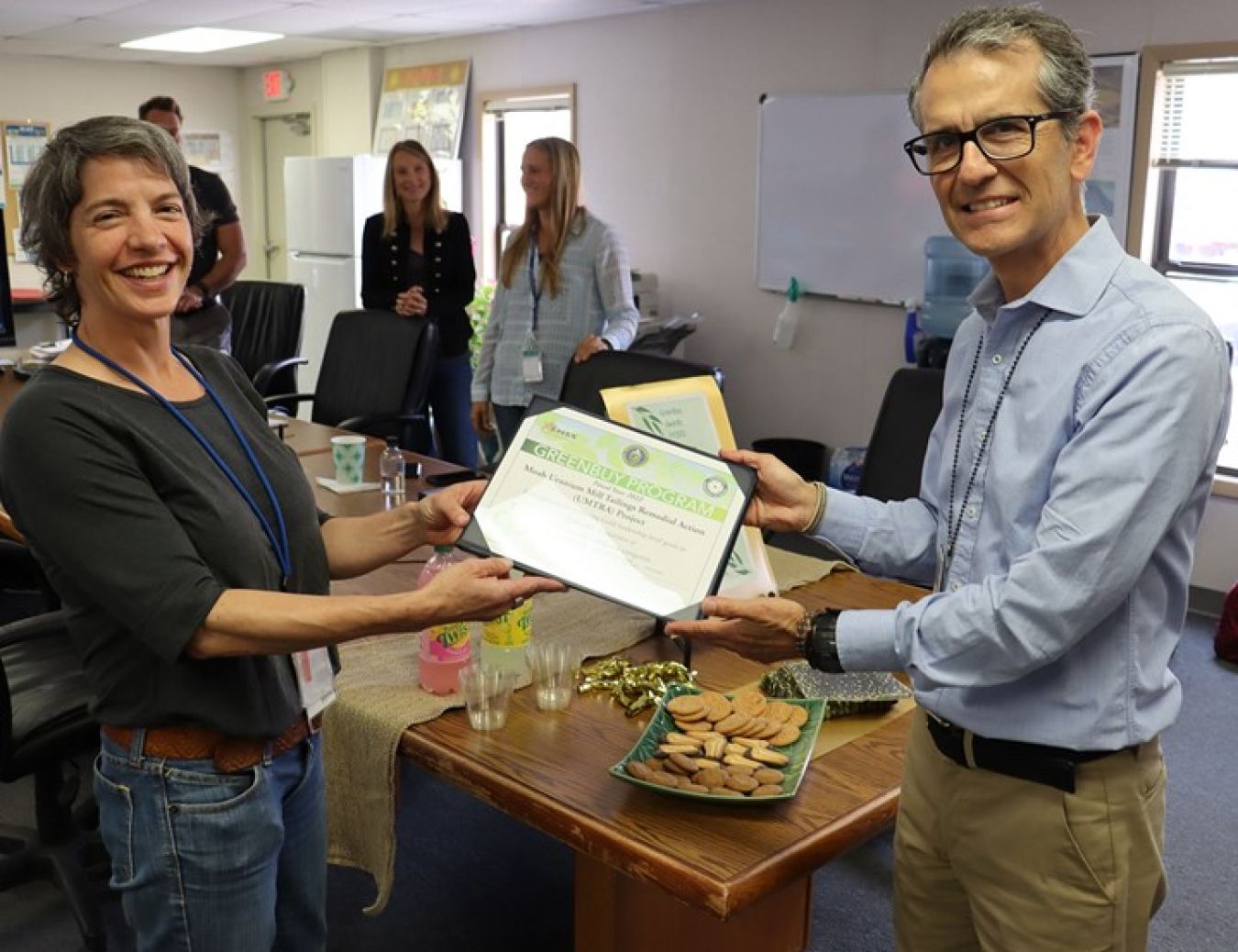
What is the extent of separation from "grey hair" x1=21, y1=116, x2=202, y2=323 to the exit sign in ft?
28.6

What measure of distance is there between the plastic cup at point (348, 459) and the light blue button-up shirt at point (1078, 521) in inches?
78.1

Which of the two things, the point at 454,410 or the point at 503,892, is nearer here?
the point at 503,892

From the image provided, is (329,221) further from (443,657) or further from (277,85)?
(443,657)

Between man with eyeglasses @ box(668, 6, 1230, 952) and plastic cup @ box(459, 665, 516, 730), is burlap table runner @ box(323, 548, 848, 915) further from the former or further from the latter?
man with eyeglasses @ box(668, 6, 1230, 952)

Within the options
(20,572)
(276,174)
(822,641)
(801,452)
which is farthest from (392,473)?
(276,174)

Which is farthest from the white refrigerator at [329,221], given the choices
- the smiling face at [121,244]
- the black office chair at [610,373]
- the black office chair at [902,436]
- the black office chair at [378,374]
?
the smiling face at [121,244]

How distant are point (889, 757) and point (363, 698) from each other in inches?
31.3

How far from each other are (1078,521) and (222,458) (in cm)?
98

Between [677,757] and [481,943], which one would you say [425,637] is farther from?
[481,943]

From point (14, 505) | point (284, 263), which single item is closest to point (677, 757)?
point (14, 505)

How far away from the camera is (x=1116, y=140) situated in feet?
15.6

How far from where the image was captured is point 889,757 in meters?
1.75

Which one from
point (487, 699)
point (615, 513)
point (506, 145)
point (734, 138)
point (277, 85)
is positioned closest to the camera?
point (615, 513)

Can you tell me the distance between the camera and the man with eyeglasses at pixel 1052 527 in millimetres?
1225
